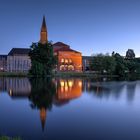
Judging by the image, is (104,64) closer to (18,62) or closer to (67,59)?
(67,59)

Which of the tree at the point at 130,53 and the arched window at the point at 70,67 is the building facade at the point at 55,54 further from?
the tree at the point at 130,53

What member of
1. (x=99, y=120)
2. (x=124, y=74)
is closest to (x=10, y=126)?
(x=99, y=120)

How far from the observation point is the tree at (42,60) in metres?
73.8

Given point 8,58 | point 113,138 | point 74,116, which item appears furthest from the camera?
point 8,58

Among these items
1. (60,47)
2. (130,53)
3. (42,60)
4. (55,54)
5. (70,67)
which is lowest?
(70,67)

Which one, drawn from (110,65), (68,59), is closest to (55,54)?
(68,59)

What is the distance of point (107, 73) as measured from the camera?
342 feet

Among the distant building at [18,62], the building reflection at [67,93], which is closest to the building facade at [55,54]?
the distant building at [18,62]

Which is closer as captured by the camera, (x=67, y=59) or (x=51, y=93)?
(x=51, y=93)

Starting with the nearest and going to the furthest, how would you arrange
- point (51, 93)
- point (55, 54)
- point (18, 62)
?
point (51, 93), point (55, 54), point (18, 62)

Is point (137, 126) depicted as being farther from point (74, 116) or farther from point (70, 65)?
point (70, 65)

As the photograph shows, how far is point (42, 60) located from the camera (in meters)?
76.6

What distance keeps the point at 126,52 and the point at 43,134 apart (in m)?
138

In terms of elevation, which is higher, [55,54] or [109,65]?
[55,54]
